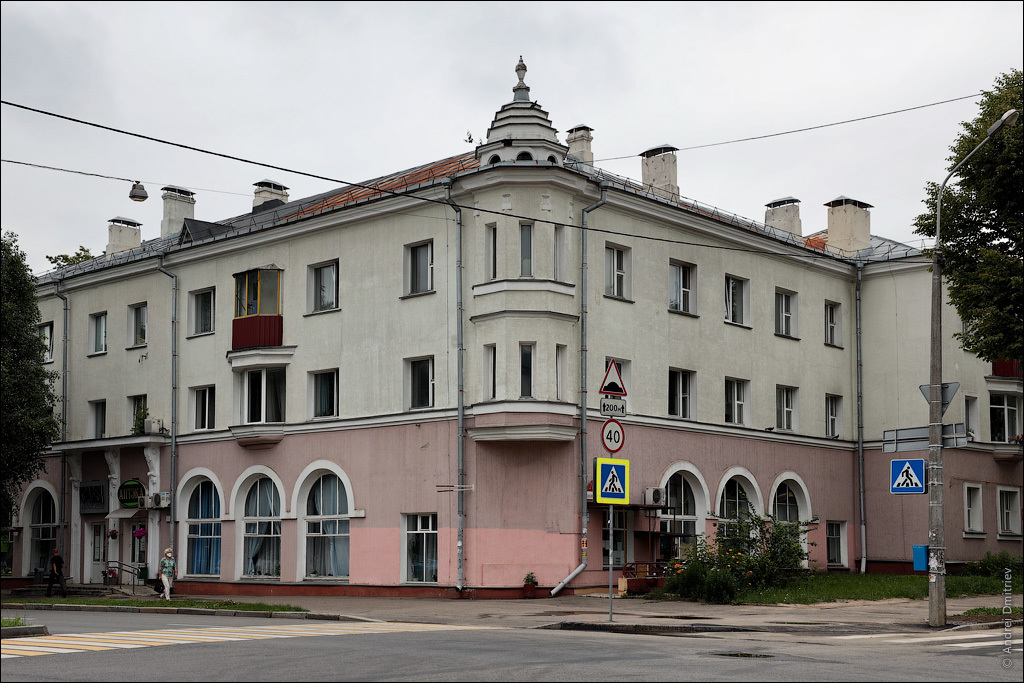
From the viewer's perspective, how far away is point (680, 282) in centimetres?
3372

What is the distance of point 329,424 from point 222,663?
19.8 meters

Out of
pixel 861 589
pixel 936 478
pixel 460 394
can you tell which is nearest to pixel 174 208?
pixel 460 394

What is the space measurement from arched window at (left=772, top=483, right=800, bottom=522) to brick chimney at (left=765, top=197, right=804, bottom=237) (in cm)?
967

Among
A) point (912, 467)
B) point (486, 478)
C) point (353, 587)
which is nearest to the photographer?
point (912, 467)

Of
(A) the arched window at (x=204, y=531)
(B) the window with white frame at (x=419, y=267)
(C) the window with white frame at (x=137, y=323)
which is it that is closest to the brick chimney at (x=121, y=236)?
(C) the window with white frame at (x=137, y=323)

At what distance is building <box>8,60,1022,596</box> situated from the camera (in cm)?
2925

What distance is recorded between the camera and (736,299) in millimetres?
35500

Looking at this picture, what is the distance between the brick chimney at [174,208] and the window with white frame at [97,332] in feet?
15.1

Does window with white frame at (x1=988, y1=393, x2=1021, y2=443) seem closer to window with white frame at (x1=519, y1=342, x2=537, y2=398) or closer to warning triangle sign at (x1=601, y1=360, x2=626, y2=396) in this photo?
window with white frame at (x1=519, y1=342, x2=537, y2=398)

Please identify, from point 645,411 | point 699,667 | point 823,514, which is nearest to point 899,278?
point 823,514

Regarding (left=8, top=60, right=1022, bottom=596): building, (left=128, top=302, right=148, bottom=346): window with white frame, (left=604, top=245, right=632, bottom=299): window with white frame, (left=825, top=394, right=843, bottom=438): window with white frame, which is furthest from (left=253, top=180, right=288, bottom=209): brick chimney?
(left=825, top=394, right=843, bottom=438): window with white frame

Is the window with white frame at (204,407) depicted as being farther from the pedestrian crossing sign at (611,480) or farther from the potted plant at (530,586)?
the pedestrian crossing sign at (611,480)

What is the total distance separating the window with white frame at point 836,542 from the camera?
3756 centimetres

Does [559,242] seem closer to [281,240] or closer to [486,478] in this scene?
[486,478]
